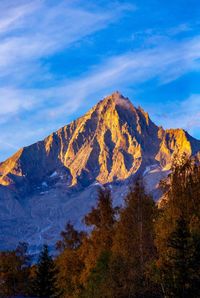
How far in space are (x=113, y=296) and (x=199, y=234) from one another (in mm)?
14158

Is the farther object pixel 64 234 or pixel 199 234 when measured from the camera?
pixel 64 234

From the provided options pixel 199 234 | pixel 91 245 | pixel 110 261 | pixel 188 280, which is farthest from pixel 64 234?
pixel 188 280

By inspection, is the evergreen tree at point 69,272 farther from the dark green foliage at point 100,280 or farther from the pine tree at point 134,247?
the dark green foliage at point 100,280

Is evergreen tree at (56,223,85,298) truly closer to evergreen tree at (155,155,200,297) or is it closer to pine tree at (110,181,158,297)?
pine tree at (110,181,158,297)

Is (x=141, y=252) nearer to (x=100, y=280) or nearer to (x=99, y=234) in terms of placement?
(x=100, y=280)

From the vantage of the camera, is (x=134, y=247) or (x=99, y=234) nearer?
(x=134, y=247)

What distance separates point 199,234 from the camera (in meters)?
75.0

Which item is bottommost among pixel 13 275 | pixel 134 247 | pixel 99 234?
pixel 134 247

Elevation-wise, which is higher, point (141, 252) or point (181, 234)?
point (141, 252)

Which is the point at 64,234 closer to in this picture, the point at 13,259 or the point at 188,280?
the point at 13,259

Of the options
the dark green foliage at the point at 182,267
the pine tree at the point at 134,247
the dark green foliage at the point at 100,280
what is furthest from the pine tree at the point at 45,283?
the dark green foliage at the point at 182,267

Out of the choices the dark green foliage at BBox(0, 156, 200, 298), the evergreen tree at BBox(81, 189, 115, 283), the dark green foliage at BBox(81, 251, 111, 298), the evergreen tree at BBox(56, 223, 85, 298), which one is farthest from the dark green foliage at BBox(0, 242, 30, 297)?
the dark green foliage at BBox(81, 251, 111, 298)

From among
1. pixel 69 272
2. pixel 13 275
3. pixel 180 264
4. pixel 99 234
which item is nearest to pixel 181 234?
pixel 180 264

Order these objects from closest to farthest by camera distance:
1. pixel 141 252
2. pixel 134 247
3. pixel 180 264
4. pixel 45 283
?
1. pixel 180 264
2. pixel 141 252
3. pixel 134 247
4. pixel 45 283
